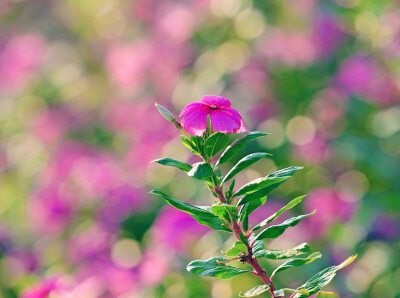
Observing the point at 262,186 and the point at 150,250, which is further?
the point at 150,250

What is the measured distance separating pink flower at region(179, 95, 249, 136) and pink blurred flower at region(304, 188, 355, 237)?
1.20m

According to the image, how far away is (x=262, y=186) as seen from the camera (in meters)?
0.41

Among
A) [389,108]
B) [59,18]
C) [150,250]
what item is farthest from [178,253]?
[59,18]

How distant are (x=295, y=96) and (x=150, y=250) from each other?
26.3 inches

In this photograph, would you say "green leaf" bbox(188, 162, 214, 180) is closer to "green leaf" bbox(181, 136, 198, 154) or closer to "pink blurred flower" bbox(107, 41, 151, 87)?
"green leaf" bbox(181, 136, 198, 154)

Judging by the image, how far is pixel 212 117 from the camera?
41 cm

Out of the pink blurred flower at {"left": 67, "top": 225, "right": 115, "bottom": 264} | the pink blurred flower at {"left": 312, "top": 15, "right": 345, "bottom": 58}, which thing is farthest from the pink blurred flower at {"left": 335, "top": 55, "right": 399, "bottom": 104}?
the pink blurred flower at {"left": 67, "top": 225, "right": 115, "bottom": 264}

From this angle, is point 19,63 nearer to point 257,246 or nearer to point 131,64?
point 131,64

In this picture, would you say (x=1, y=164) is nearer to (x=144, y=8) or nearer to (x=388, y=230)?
(x=144, y=8)

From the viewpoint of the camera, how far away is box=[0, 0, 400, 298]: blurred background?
148 centimetres

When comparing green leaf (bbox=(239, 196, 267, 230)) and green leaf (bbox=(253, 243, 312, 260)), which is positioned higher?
green leaf (bbox=(239, 196, 267, 230))

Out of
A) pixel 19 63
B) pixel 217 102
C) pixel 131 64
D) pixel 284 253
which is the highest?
pixel 19 63

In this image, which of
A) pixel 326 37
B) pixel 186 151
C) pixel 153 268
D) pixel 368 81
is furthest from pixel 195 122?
pixel 326 37

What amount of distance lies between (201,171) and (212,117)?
4 cm
